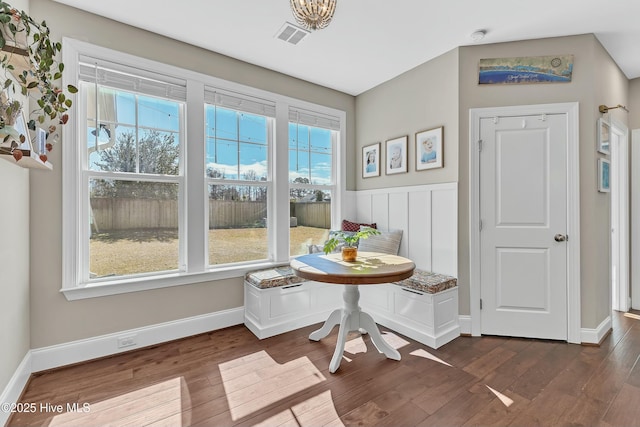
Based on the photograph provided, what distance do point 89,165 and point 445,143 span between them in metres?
3.11

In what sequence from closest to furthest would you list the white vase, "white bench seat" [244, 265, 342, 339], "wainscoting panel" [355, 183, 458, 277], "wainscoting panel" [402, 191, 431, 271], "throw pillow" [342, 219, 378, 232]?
1. the white vase
2. "white bench seat" [244, 265, 342, 339]
3. "wainscoting panel" [355, 183, 458, 277]
4. "wainscoting panel" [402, 191, 431, 271]
5. "throw pillow" [342, 219, 378, 232]

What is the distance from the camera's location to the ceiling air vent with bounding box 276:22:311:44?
240cm

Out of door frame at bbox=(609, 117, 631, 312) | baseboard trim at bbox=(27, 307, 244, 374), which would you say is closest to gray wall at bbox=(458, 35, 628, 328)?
door frame at bbox=(609, 117, 631, 312)

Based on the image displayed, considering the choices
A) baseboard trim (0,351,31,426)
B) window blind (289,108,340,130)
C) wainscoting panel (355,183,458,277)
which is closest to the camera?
baseboard trim (0,351,31,426)

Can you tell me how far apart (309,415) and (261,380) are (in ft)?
1.58

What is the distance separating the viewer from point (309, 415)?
1656 millimetres

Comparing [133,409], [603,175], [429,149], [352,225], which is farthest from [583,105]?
[133,409]

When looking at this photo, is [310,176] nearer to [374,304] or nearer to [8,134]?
[374,304]

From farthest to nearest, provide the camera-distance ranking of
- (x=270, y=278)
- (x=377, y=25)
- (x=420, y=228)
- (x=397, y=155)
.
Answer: (x=397, y=155) → (x=420, y=228) → (x=270, y=278) → (x=377, y=25)

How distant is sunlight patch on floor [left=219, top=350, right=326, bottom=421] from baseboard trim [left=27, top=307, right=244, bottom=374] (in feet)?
2.09

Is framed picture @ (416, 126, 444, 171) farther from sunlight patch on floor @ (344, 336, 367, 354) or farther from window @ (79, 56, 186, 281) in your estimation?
window @ (79, 56, 186, 281)

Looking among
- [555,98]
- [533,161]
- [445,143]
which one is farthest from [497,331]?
[555,98]

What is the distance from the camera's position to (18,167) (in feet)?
6.10

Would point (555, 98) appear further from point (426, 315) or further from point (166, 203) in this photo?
point (166, 203)
